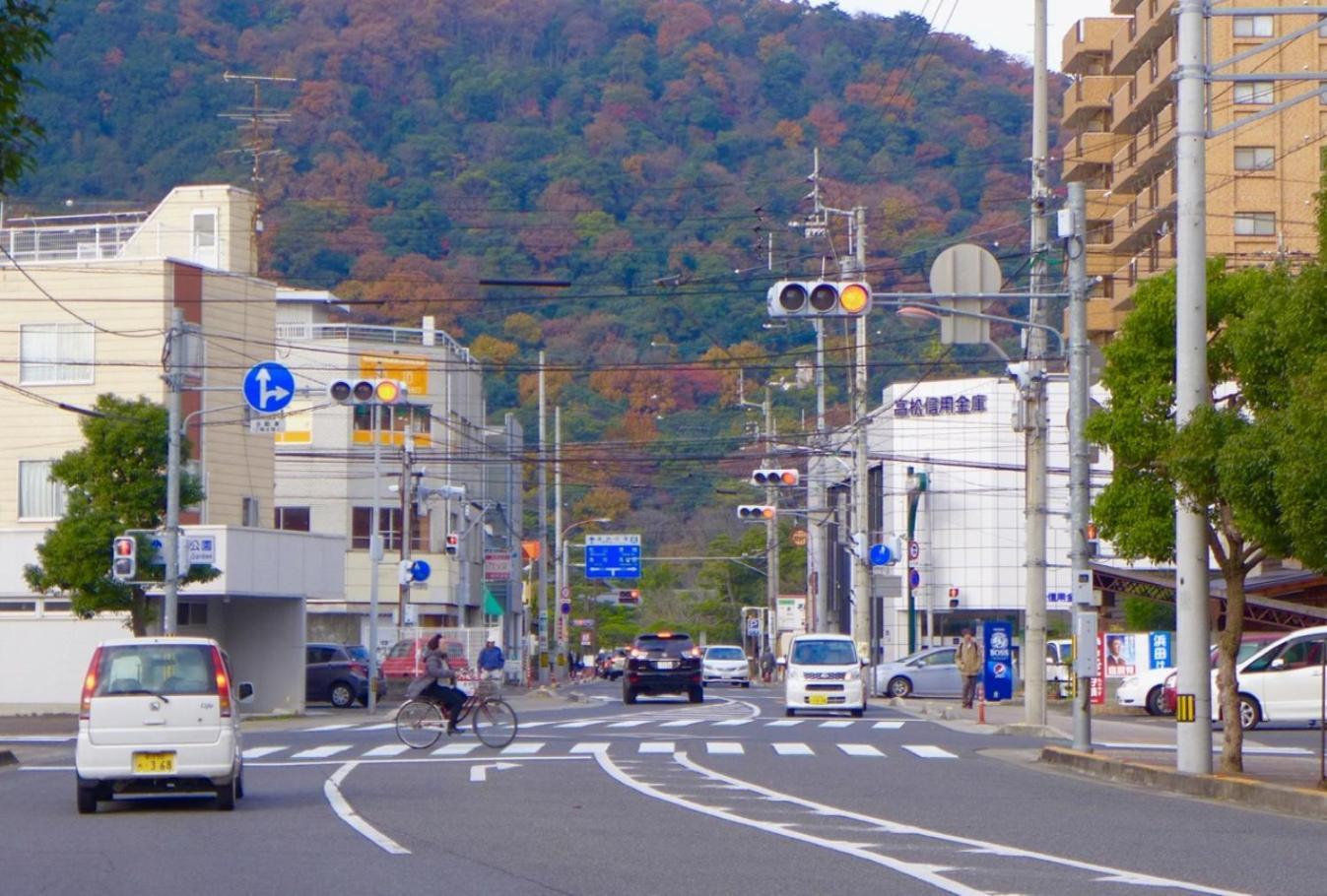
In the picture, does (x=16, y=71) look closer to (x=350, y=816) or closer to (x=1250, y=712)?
(x=350, y=816)

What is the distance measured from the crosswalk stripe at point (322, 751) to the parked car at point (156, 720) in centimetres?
857

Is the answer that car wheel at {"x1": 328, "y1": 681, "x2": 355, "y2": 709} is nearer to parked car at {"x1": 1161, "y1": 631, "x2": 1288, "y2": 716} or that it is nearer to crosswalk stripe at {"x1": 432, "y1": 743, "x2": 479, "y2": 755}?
crosswalk stripe at {"x1": 432, "y1": 743, "x2": 479, "y2": 755}

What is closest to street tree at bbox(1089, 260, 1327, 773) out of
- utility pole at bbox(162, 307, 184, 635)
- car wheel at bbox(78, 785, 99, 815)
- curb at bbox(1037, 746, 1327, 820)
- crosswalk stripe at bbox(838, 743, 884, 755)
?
curb at bbox(1037, 746, 1327, 820)

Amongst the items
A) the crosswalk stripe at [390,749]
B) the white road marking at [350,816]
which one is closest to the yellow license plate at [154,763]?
the white road marking at [350,816]

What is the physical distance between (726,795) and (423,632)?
39.7 m

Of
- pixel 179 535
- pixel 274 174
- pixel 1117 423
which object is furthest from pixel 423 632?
pixel 1117 423

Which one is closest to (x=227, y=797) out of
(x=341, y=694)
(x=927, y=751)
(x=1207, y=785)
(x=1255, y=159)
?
(x=1207, y=785)

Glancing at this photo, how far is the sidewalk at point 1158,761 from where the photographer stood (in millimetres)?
18000

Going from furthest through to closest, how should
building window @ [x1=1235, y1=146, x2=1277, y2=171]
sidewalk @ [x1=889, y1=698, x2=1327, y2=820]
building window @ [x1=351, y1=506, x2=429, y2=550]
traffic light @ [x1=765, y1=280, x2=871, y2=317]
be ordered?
building window @ [x1=351, y1=506, x2=429, y2=550] → building window @ [x1=1235, y1=146, x2=1277, y2=171] → traffic light @ [x1=765, y1=280, x2=871, y2=317] → sidewalk @ [x1=889, y1=698, x2=1327, y2=820]

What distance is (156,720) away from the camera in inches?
670

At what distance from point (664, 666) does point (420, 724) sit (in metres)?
19.1

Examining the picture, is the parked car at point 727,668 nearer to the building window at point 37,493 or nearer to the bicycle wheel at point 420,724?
the building window at point 37,493

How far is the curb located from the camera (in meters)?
17.4

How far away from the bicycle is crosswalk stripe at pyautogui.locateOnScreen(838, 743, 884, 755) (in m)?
5.04
